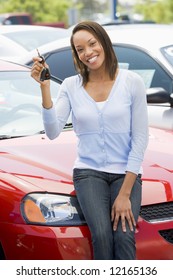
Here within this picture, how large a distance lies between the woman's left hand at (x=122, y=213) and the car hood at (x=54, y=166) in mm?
→ 150

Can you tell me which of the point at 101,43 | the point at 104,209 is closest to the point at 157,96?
the point at 101,43

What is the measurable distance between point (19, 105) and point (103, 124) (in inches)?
52.6

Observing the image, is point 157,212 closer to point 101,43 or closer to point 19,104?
point 101,43

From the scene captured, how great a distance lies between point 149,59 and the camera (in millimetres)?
6848

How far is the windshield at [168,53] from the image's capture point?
22.1ft

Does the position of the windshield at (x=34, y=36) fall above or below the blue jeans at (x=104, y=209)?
above

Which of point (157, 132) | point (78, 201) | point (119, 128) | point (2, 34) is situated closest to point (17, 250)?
point (78, 201)

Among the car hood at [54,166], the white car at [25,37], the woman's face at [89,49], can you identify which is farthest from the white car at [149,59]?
the white car at [25,37]

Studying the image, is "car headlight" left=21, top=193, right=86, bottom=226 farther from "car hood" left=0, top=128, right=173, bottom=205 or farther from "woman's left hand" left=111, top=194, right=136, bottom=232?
"woman's left hand" left=111, top=194, right=136, bottom=232

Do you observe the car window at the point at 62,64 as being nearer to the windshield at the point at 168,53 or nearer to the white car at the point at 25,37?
the windshield at the point at 168,53

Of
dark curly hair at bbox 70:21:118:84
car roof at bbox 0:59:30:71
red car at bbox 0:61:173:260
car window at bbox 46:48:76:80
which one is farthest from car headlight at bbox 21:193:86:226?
car window at bbox 46:48:76:80

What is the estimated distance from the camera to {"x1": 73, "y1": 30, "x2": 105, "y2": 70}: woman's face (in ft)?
14.3
